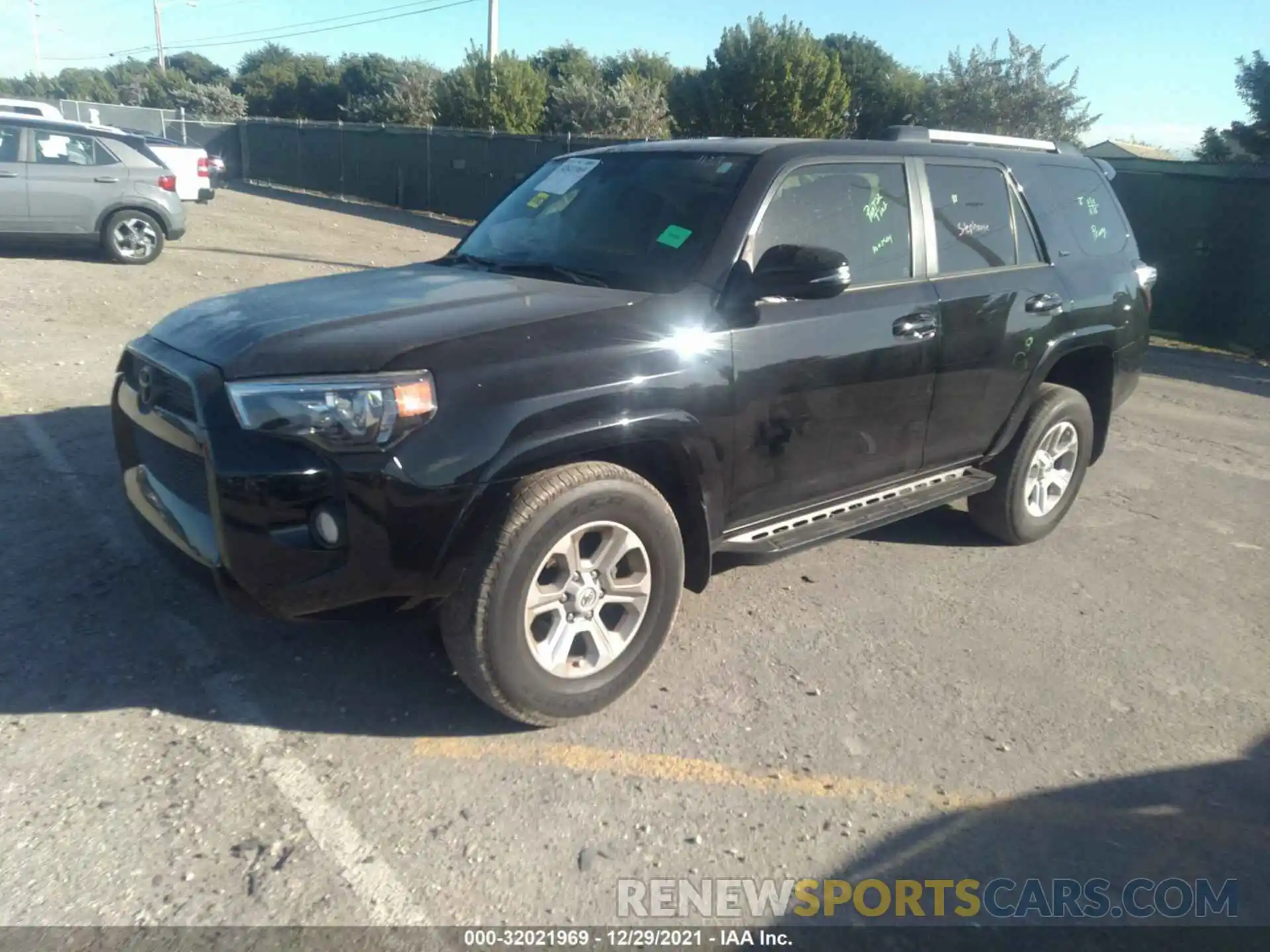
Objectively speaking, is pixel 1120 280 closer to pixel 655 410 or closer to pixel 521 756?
pixel 655 410

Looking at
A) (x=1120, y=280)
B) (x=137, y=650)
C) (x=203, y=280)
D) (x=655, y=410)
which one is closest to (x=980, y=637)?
(x=655, y=410)

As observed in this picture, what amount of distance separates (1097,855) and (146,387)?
3.34 m

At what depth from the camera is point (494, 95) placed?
29.5 metres

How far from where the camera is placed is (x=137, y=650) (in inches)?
148

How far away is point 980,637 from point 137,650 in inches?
130

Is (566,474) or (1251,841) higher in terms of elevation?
(566,474)

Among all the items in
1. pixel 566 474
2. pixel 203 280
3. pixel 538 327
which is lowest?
pixel 203 280

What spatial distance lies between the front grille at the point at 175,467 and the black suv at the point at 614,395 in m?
0.01

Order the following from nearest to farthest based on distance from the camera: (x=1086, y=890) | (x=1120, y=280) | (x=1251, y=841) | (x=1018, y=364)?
(x=1086, y=890) < (x=1251, y=841) < (x=1018, y=364) < (x=1120, y=280)

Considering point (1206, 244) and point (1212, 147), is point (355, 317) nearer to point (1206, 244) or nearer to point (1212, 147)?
point (1206, 244)

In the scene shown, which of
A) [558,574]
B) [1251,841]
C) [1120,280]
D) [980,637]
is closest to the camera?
[1251,841]

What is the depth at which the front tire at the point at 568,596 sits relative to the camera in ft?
10.3

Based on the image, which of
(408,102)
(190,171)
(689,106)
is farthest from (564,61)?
(190,171)

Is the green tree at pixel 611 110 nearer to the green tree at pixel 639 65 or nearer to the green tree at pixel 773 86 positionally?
the green tree at pixel 773 86
